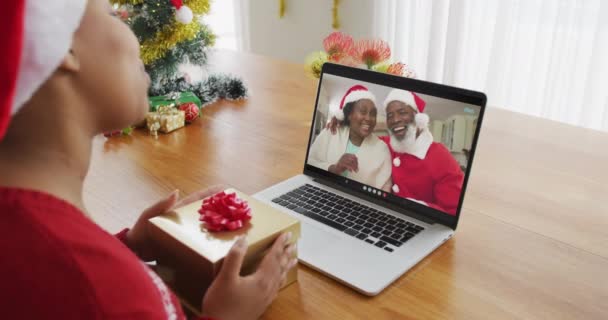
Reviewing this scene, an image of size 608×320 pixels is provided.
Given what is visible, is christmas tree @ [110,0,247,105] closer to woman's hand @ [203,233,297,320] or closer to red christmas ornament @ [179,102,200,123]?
red christmas ornament @ [179,102,200,123]

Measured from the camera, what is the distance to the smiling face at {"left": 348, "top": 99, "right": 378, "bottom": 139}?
0.97 m

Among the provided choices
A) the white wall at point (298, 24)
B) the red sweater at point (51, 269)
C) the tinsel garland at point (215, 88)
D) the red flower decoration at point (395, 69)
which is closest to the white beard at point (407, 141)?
the red flower decoration at point (395, 69)

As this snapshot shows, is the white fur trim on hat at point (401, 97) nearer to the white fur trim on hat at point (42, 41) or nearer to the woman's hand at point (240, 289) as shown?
the woman's hand at point (240, 289)

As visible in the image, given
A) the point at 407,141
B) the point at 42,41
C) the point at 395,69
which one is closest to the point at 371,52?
the point at 395,69

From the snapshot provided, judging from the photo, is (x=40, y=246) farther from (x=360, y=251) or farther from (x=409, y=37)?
(x=409, y=37)

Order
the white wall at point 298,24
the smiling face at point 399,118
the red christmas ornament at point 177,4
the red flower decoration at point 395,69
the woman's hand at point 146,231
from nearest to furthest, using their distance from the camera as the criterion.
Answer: the woman's hand at point 146,231
the smiling face at point 399,118
the red flower decoration at point 395,69
the red christmas ornament at point 177,4
the white wall at point 298,24

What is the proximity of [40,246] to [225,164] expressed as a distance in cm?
66

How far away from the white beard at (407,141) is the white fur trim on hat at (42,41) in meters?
0.57

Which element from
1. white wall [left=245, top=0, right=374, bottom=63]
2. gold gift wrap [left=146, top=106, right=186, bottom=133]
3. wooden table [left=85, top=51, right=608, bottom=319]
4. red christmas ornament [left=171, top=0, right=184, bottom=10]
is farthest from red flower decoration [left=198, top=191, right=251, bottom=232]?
white wall [left=245, top=0, right=374, bottom=63]

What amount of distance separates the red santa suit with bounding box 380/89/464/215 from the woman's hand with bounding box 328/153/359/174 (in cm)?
7

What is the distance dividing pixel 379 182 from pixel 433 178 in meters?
0.10

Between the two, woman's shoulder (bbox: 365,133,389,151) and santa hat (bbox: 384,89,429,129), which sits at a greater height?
santa hat (bbox: 384,89,429,129)

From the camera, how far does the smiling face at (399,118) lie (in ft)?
3.04

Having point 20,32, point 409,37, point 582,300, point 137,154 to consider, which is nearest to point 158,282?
point 20,32
